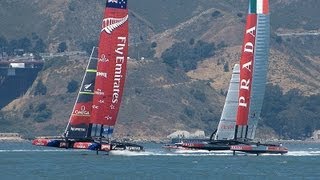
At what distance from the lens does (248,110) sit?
16125 centimetres

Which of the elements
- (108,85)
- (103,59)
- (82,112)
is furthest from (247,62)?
(82,112)

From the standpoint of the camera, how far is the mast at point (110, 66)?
516 feet

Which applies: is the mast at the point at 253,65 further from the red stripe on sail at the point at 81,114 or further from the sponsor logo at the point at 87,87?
the sponsor logo at the point at 87,87

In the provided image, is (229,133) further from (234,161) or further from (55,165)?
(55,165)

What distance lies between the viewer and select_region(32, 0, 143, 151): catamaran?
157 m

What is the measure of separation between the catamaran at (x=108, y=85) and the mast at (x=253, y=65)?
10.4 metres

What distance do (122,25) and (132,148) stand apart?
11.9 metres

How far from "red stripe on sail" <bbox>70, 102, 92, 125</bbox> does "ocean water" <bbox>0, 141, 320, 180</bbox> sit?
10.4 ft

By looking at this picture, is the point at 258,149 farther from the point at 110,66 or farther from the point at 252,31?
the point at 110,66

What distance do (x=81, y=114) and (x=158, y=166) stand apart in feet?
73.6

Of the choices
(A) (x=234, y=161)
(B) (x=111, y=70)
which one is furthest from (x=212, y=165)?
(B) (x=111, y=70)

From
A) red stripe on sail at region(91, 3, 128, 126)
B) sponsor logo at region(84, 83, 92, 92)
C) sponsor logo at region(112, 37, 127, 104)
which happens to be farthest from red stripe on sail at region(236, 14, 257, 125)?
sponsor logo at region(84, 83, 92, 92)

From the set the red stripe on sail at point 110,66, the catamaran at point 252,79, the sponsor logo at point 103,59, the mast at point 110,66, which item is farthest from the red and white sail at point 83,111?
the catamaran at point 252,79

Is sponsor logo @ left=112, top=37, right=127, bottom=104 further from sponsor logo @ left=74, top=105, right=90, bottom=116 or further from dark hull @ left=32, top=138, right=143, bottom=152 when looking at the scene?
sponsor logo @ left=74, top=105, right=90, bottom=116
